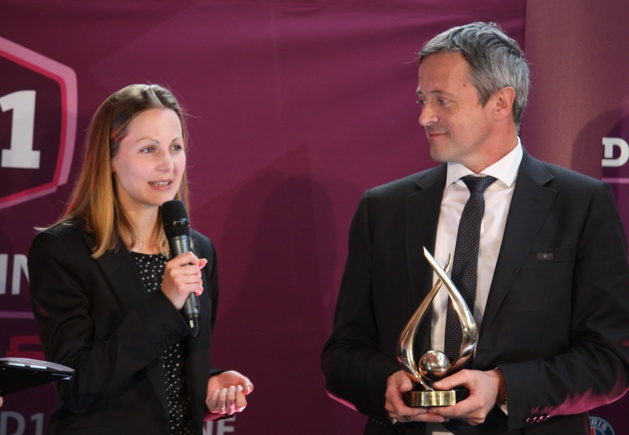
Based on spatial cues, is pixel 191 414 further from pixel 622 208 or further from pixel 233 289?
pixel 622 208

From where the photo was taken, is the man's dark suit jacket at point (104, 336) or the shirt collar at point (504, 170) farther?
the shirt collar at point (504, 170)

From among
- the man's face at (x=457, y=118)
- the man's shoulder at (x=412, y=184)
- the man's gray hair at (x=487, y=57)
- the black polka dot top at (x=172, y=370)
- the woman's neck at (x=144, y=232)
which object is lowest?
the black polka dot top at (x=172, y=370)

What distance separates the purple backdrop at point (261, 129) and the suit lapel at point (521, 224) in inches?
46.1

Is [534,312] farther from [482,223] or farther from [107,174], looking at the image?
[107,174]

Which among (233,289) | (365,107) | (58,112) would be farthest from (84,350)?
(365,107)

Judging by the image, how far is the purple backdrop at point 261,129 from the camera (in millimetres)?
3646

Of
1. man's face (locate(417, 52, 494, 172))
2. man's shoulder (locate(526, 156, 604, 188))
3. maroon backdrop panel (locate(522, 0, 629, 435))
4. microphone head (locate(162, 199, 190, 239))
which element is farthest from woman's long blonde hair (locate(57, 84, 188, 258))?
maroon backdrop panel (locate(522, 0, 629, 435))

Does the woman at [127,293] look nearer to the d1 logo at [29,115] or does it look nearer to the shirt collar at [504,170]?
the shirt collar at [504,170]

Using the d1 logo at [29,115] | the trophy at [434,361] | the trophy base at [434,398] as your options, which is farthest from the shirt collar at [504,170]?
the d1 logo at [29,115]

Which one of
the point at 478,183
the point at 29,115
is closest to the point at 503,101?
the point at 478,183

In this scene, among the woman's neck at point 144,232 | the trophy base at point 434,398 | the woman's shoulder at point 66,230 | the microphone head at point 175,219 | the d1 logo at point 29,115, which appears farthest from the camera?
the d1 logo at point 29,115

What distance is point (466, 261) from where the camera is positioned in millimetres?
2498

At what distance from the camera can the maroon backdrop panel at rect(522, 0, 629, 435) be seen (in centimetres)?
370

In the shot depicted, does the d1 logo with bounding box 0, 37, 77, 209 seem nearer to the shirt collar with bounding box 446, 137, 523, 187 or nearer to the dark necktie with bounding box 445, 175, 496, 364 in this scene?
the shirt collar with bounding box 446, 137, 523, 187
